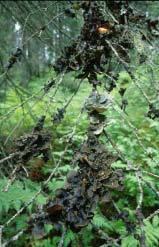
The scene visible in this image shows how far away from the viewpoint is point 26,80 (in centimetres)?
741

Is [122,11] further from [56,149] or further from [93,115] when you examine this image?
[56,149]

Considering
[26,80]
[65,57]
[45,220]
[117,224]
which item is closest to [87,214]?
[45,220]

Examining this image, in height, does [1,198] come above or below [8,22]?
below

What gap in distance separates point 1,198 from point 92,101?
1.75 m

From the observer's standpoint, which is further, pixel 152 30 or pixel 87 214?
pixel 152 30

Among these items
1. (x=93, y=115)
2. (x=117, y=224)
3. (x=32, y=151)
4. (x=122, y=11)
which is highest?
(x=122, y=11)

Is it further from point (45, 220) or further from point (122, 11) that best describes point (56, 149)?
point (45, 220)

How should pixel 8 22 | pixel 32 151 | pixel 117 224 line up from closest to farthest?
pixel 32 151
pixel 117 224
pixel 8 22

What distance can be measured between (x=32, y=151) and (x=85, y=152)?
0.21 m

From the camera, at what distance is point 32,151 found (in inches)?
49.8

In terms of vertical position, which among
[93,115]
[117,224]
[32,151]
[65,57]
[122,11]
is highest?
[122,11]

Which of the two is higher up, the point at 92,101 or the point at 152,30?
the point at 152,30

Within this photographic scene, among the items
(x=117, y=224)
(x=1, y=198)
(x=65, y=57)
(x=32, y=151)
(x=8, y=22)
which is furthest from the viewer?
(x=8, y=22)

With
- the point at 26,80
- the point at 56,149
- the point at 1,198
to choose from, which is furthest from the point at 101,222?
the point at 26,80
